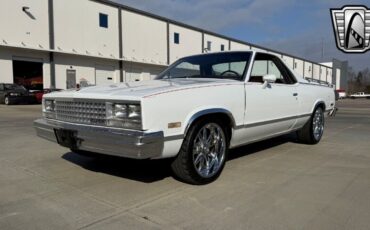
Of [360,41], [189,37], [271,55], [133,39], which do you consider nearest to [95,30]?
[133,39]

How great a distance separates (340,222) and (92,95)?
9.03ft

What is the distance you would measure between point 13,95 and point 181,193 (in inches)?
845

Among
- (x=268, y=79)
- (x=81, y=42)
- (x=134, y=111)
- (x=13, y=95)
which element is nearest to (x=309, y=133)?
(x=268, y=79)

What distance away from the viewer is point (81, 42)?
2955 cm

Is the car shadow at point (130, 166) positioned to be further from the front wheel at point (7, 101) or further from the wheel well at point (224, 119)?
the front wheel at point (7, 101)

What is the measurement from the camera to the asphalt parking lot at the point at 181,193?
3.19 meters

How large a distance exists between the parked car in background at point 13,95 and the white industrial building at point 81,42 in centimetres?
314

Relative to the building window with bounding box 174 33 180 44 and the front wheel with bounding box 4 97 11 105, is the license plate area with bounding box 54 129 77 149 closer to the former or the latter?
the front wheel with bounding box 4 97 11 105

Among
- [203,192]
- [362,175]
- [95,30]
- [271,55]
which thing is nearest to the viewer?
[203,192]

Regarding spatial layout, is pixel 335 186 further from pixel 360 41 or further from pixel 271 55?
pixel 360 41

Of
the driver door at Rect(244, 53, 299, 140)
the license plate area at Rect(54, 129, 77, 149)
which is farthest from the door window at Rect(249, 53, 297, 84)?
the license plate area at Rect(54, 129, 77, 149)

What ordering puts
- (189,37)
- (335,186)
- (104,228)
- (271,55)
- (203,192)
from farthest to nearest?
(189,37), (271,55), (335,186), (203,192), (104,228)

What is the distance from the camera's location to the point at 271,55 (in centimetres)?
603

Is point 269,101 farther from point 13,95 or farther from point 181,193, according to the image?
point 13,95
